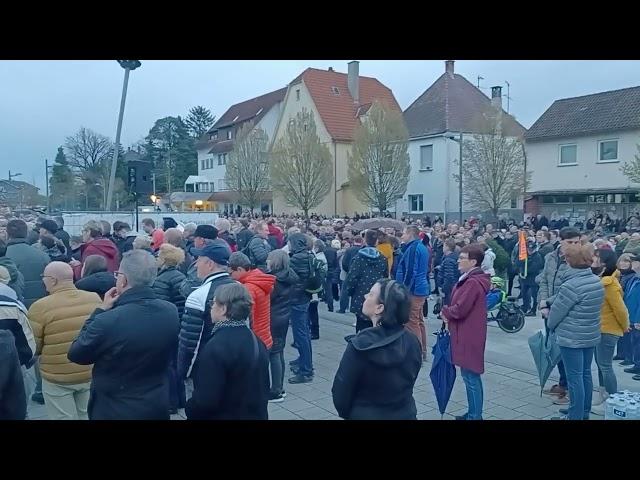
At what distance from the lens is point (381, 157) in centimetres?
3108

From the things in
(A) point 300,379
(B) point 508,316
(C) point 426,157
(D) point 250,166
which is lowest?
(A) point 300,379

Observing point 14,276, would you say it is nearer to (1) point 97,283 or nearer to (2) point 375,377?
(1) point 97,283

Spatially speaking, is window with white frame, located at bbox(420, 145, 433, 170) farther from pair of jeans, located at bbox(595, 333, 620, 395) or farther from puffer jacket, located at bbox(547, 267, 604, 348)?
puffer jacket, located at bbox(547, 267, 604, 348)

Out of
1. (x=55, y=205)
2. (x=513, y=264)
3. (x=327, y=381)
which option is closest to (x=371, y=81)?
(x=55, y=205)

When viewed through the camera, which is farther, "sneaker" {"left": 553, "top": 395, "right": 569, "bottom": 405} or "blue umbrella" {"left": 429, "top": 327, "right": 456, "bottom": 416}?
"sneaker" {"left": 553, "top": 395, "right": 569, "bottom": 405}

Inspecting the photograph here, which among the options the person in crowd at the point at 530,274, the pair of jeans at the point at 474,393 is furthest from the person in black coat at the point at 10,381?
the person in crowd at the point at 530,274

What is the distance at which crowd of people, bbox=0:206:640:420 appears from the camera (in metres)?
3.13

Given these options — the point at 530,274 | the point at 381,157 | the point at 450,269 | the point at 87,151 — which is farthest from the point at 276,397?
the point at 87,151

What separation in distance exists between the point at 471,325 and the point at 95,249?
4.75 m

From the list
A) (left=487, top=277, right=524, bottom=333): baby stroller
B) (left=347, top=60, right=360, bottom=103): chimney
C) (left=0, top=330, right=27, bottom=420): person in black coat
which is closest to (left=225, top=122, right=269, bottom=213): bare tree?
(left=347, top=60, right=360, bottom=103): chimney

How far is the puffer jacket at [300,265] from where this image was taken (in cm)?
688

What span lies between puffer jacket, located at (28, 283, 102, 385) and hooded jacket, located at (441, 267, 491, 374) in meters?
3.10

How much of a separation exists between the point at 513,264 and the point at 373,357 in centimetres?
928
